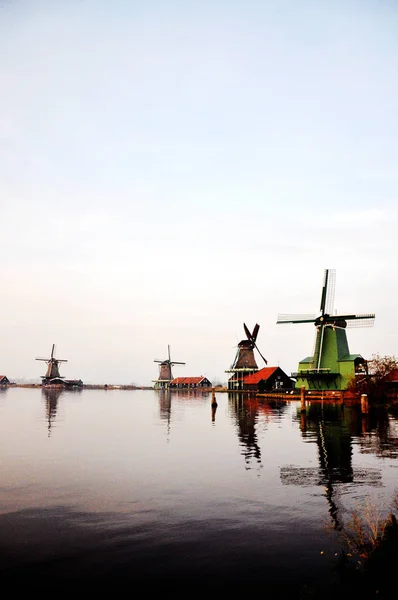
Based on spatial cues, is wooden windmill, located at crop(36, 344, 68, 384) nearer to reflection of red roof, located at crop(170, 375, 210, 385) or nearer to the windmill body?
the windmill body

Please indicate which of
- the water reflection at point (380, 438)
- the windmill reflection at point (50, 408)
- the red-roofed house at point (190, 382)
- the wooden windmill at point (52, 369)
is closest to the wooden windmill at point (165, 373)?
the red-roofed house at point (190, 382)

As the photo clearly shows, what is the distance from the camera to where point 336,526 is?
436 inches

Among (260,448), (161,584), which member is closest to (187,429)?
(260,448)

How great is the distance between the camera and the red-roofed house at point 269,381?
99.2 metres

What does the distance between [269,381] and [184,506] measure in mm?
88692

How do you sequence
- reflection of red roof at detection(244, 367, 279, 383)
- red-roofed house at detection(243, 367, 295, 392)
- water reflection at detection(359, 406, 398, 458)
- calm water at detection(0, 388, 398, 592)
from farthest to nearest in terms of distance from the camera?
reflection of red roof at detection(244, 367, 279, 383), red-roofed house at detection(243, 367, 295, 392), water reflection at detection(359, 406, 398, 458), calm water at detection(0, 388, 398, 592)

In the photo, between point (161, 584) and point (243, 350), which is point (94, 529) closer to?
point (161, 584)

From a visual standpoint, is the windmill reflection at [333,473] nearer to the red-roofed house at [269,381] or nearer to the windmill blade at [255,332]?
the red-roofed house at [269,381]

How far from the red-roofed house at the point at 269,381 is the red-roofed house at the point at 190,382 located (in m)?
53.6

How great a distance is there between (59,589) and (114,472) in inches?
409

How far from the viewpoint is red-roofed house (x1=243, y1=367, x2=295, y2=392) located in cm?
9925

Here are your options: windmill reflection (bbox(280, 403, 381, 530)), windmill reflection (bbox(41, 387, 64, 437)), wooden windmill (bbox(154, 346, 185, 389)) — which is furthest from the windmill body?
windmill reflection (bbox(280, 403, 381, 530))

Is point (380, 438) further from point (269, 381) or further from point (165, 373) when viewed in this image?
point (165, 373)

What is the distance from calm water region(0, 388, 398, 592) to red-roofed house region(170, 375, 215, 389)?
131 m
